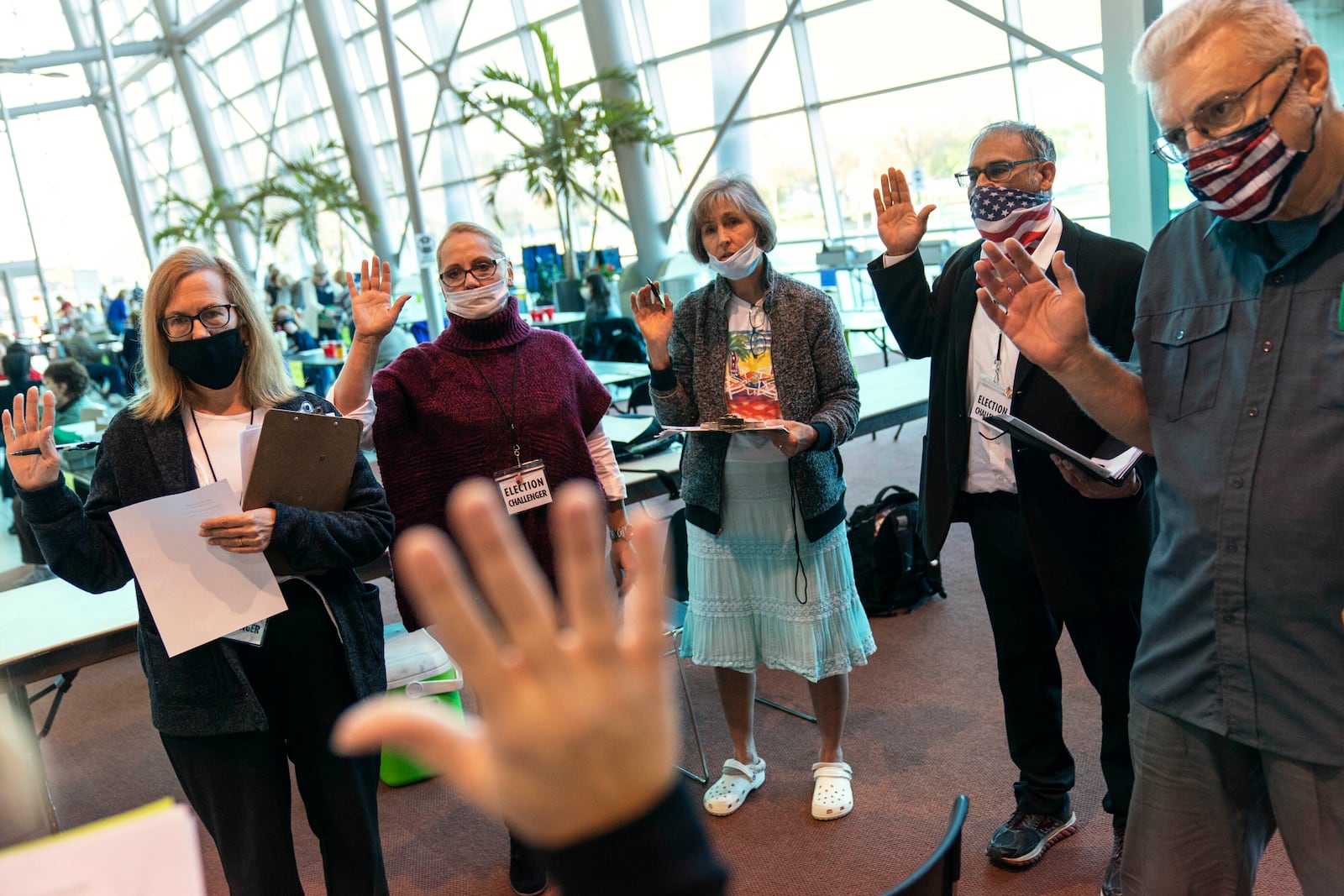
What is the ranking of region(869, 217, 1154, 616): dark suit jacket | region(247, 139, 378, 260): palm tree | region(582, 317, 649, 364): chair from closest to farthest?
region(869, 217, 1154, 616): dark suit jacket < region(582, 317, 649, 364): chair < region(247, 139, 378, 260): palm tree

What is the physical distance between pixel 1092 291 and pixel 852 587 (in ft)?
3.59

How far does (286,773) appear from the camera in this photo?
206 cm

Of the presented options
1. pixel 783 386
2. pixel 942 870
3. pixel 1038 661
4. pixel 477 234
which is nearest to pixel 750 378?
pixel 783 386

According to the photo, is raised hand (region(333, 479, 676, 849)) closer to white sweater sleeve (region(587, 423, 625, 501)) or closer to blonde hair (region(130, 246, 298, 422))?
blonde hair (region(130, 246, 298, 422))

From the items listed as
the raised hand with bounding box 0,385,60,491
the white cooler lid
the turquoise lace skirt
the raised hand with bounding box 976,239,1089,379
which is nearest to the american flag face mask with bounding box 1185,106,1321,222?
the raised hand with bounding box 976,239,1089,379

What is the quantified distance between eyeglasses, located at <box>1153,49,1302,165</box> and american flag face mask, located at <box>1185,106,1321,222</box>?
0.02m

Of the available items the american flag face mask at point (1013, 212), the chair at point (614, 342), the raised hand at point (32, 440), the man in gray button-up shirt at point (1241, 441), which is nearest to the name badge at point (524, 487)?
the raised hand at point (32, 440)

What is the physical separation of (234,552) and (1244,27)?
1.85m

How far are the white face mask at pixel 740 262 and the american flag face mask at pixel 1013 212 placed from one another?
62cm

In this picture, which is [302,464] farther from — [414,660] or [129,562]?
[414,660]

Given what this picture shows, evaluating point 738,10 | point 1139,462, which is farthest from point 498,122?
point 1139,462

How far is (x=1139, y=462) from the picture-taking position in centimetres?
212

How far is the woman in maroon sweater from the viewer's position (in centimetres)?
233

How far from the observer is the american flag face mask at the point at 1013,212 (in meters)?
2.16
